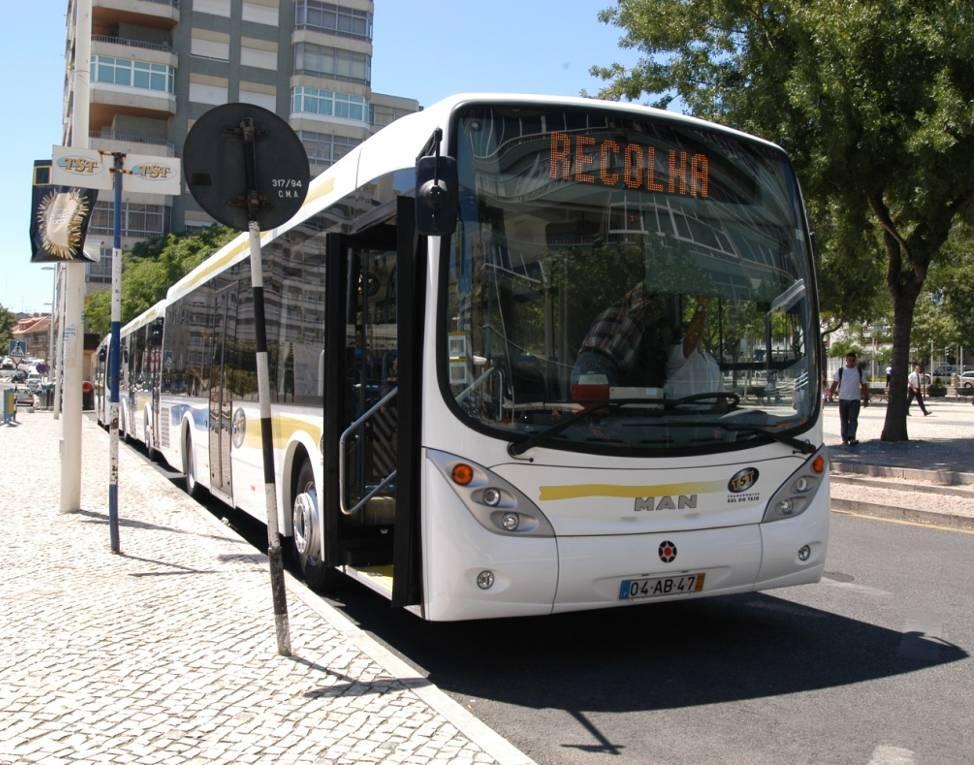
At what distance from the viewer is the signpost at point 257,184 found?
534 cm

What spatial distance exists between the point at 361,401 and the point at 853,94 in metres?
12.5

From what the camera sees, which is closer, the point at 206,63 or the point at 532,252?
the point at 532,252

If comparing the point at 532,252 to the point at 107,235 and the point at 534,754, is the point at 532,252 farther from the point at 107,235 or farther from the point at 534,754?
the point at 107,235

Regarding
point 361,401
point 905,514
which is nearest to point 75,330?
point 361,401

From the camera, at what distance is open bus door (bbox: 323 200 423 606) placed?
618 centimetres

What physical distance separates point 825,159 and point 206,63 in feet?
156

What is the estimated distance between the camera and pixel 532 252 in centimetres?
531

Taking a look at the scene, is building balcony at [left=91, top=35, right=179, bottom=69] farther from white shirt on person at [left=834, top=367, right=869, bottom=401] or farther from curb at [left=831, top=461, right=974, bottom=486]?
curb at [left=831, top=461, right=974, bottom=486]

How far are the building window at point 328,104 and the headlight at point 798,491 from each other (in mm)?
56200

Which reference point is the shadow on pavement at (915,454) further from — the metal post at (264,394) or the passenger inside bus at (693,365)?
the metal post at (264,394)

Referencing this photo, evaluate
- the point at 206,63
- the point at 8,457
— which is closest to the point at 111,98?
the point at 206,63

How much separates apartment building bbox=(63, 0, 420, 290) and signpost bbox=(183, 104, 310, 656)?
49.3 m

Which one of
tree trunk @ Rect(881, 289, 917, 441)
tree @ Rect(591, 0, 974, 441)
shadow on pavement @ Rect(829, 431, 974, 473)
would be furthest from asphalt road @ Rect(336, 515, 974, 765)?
tree trunk @ Rect(881, 289, 917, 441)

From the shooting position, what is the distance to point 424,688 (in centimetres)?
486
